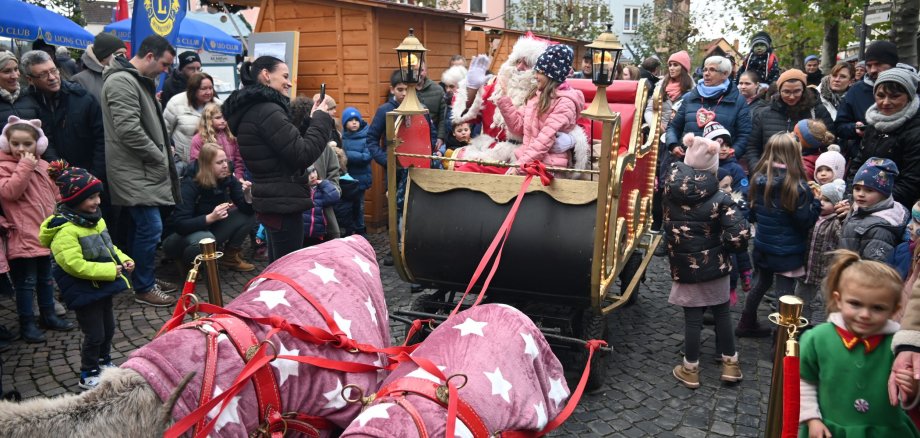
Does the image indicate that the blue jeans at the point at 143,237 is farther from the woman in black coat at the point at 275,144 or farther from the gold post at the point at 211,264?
the gold post at the point at 211,264

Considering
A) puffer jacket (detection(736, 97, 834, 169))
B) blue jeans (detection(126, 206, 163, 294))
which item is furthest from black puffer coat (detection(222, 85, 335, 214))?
puffer jacket (detection(736, 97, 834, 169))

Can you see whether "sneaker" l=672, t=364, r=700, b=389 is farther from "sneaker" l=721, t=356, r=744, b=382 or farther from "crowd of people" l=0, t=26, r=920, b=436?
"sneaker" l=721, t=356, r=744, b=382

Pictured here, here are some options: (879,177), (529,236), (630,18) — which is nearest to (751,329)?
(879,177)

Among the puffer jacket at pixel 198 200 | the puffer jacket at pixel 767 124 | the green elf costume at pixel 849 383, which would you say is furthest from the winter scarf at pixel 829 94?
the puffer jacket at pixel 198 200

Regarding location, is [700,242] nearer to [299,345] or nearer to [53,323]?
[299,345]

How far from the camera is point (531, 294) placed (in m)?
4.43

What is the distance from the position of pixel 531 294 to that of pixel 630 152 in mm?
1143

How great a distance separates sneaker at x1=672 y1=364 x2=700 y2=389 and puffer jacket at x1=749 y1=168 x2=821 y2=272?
111 centimetres

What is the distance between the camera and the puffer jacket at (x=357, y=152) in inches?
320

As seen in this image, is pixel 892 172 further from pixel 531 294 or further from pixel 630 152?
pixel 531 294

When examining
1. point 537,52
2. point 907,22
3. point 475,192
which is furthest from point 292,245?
point 907,22

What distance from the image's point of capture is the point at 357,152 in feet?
26.7

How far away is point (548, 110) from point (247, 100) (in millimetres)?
2178

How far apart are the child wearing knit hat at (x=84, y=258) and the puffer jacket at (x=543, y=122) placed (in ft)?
9.38
